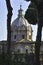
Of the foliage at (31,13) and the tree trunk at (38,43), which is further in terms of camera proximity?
the foliage at (31,13)

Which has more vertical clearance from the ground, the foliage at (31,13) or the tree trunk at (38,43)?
the foliage at (31,13)

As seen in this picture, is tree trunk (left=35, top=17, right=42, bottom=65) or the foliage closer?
tree trunk (left=35, top=17, right=42, bottom=65)

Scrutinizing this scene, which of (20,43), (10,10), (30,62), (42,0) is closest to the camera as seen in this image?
(42,0)

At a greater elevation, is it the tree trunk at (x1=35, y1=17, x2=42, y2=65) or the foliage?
the foliage

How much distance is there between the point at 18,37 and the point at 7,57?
2080 inches

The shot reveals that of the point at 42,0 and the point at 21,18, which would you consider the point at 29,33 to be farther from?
the point at 42,0

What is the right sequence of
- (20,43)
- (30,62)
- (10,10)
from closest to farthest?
(30,62) → (10,10) → (20,43)

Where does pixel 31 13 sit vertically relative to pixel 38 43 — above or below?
above

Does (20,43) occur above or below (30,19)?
below

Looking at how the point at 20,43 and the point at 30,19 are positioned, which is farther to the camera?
the point at 20,43

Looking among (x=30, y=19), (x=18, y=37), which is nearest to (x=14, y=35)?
(x=18, y=37)

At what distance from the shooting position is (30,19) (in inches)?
669

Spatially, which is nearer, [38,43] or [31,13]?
[38,43]

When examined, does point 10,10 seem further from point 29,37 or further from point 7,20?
point 29,37
